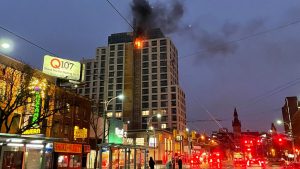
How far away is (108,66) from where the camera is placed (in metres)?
146

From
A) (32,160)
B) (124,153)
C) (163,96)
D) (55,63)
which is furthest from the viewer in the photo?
(163,96)

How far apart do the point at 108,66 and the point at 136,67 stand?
1266 centimetres

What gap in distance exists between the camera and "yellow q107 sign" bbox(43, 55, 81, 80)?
45312mm

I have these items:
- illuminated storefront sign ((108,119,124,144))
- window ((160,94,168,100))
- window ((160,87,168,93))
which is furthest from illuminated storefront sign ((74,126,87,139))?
window ((160,87,168,93))

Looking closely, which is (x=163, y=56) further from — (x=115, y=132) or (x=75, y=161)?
(x=75, y=161)

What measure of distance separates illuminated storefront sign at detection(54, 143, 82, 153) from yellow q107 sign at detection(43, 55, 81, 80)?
15.4 m

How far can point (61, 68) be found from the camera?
4719 centimetres

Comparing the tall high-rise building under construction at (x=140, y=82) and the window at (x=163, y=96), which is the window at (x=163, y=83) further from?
the window at (x=163, y=96)

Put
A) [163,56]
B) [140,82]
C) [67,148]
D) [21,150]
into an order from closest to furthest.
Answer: [21,150], [67,148], [163,56], [140,82]

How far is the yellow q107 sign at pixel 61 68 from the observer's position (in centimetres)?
4531

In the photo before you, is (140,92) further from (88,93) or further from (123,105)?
(88,93)

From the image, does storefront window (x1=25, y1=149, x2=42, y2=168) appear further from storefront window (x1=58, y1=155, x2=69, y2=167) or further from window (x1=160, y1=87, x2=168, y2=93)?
window (x1=160, y1=87, x2=168, y2=93)

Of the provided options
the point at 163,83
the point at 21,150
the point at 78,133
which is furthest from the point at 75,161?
the point at 163,83

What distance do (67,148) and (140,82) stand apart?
4286 inches
